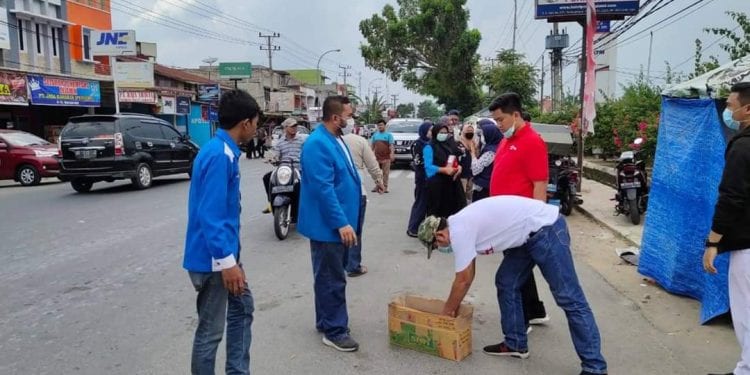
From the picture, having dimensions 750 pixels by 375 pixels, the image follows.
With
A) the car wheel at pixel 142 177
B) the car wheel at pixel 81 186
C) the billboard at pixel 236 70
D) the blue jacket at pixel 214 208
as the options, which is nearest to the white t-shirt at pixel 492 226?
the blue jacket at pixel 214 208

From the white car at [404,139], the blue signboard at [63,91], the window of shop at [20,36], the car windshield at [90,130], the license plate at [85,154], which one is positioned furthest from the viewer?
the window of shop at [20,36]

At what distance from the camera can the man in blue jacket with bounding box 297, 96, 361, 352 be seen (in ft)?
13.2

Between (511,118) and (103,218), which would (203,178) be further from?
(103,218)

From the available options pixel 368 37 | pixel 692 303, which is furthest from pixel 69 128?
pixel 368 37

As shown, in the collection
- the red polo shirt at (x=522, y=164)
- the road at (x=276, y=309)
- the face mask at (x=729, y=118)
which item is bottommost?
the road at (x=276, y=309)

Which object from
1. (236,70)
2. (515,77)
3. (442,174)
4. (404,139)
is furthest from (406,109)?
(442,174)

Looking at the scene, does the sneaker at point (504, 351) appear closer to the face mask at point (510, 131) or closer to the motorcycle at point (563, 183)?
the face mask at point (510, 131)

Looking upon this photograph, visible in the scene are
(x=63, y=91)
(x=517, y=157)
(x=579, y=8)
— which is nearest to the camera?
→ (x=517, y=157)

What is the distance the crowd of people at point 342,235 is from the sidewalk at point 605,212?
4307 mm

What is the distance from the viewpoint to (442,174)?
25.8 ft

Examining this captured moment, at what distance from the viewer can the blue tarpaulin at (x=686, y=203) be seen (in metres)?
4.77

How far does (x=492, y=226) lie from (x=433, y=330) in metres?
0.91

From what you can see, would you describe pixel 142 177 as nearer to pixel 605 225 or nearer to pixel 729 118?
pixel 605 225

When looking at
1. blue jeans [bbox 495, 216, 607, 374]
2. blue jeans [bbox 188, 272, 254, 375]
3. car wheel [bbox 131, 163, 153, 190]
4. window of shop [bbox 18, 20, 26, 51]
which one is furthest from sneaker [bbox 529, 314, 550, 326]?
window of shop [bbox 18, 20, 26, 51]
